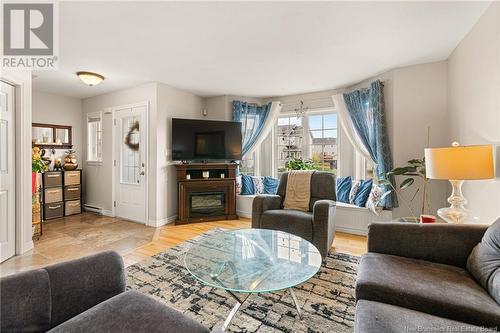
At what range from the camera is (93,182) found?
473cm

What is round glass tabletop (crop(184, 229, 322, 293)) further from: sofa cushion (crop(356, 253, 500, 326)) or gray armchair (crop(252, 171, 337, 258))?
gray armchair (crop(252, 171, 337, 258))

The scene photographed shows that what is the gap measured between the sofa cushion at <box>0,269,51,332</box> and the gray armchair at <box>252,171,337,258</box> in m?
2.06

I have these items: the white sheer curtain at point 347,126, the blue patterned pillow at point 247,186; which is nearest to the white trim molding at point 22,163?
the blue patterned pillow at point 247,186

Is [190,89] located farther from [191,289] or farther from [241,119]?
[191,289]

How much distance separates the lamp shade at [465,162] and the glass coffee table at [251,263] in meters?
1.22

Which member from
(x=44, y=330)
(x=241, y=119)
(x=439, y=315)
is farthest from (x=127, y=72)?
(x=439, y=315)

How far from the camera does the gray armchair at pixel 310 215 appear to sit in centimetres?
247

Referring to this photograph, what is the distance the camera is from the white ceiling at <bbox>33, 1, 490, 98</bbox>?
1902 mm

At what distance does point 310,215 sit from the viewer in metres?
2.66

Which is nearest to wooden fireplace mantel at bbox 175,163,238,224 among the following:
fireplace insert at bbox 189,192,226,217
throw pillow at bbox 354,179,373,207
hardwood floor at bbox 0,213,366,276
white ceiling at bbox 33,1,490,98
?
fireplace insert at bbox 189,192,226,217

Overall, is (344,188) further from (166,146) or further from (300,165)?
(166,146)

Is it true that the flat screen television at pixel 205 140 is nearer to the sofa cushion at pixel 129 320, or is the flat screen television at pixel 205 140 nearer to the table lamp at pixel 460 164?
the table lamp at pixel 460 164

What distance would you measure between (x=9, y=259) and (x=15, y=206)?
→ 0.58 meters

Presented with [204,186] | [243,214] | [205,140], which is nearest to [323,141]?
[243,214]
